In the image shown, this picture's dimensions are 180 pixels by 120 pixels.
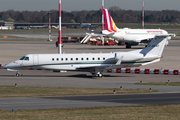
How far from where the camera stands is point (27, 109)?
65.8 ft

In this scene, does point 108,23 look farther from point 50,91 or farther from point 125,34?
point 50,91

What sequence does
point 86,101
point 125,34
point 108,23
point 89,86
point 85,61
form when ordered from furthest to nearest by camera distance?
1. point 108,23
2. point 125,34
3. point 85,61
4. point 89,86
5. point 86,101

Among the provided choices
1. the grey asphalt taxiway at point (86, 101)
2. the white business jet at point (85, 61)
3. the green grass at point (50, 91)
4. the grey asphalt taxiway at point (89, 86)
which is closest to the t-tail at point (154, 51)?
the white business jet at point (85, 61)

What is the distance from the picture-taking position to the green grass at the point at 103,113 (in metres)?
17.6

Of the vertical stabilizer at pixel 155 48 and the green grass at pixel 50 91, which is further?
the vertical stabilizer at pixel 155 48

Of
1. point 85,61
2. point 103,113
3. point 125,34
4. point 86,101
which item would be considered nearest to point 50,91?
point 86,101

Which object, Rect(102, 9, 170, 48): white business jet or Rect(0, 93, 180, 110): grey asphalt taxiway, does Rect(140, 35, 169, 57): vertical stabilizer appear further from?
Rect(102, 9, 170, 48): white business jet

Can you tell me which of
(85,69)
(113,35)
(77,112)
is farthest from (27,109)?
(113,35)

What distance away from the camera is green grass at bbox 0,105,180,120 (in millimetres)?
17578

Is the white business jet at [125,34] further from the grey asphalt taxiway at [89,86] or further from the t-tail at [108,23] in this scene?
the grey asphalt taxiway at [89,86]

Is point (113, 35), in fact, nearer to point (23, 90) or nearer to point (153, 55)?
point (153, 55)

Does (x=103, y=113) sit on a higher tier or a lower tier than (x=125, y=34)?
lower

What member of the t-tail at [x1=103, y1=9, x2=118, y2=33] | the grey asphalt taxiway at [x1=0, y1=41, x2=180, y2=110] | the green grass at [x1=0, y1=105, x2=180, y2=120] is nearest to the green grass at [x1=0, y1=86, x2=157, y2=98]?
the grey asphalt taxiway at [x1=0, y1=41, x2=180, y2=110]

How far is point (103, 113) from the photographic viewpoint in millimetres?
18859
